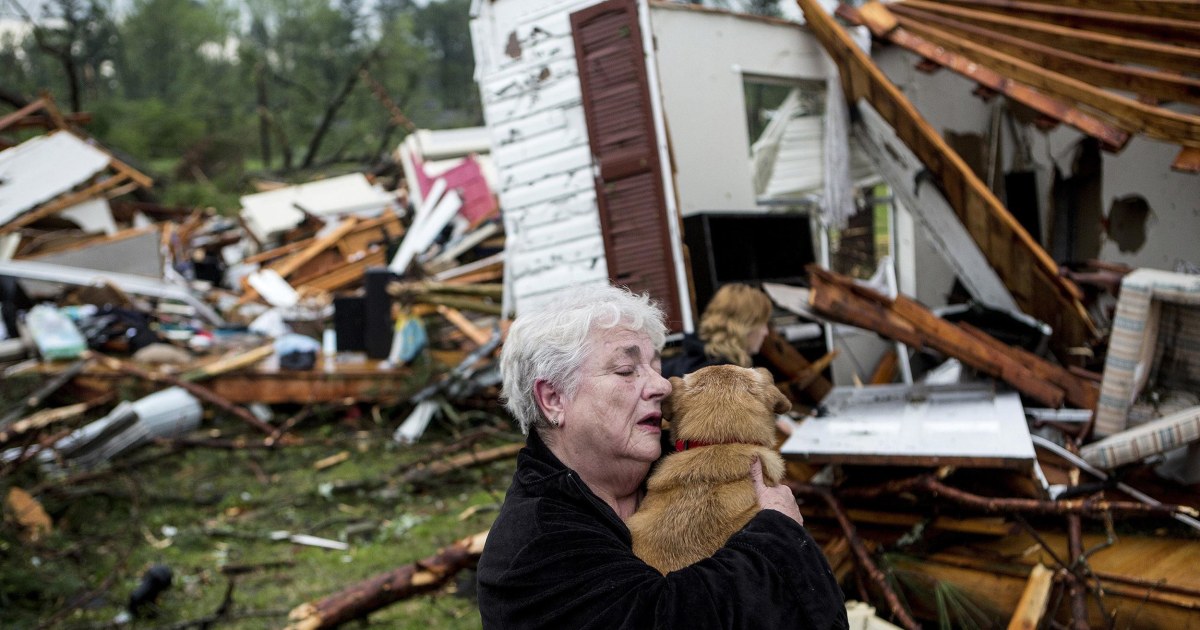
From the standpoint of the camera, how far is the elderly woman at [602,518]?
1.72 metres

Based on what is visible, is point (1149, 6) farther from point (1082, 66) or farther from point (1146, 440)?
point (1146, 440)

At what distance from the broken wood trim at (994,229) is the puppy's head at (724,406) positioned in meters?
3.83

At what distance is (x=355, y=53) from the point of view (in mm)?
36438

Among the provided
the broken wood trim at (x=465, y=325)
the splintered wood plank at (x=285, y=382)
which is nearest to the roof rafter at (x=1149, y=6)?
the broken wood trim at (x=465, y=325)

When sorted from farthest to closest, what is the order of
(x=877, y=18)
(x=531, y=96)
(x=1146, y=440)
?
(x=877, y=18)
(x=531, y=96)
(x=1146, y=440)

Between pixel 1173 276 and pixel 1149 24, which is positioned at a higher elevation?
pixel 1149 24

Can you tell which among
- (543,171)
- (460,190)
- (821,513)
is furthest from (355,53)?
(821,513)

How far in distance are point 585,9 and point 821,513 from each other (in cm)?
395

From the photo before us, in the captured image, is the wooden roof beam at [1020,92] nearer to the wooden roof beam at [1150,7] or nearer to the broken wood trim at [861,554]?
the wooden roof beam at [1150,7]

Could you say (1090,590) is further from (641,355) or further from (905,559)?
(641,355)

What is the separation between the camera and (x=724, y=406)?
84.6 inches

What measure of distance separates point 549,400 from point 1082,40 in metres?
5.65

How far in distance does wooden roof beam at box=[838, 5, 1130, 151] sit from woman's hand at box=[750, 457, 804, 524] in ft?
14.1

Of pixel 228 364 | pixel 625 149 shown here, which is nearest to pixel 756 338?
pixel 625 149
